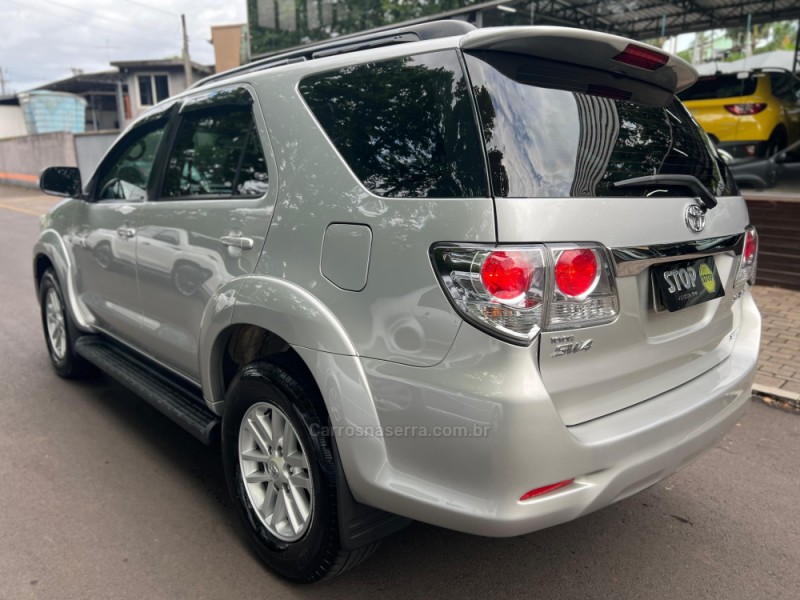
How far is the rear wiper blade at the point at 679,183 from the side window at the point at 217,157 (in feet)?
4.44

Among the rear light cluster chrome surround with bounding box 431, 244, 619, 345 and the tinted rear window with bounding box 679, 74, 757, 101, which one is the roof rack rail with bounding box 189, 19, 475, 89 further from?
the tinted rear window with bounding box 679, 74, 757, 101

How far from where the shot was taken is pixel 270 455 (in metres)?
2.45

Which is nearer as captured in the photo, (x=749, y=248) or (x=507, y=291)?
(x=507, y=291)

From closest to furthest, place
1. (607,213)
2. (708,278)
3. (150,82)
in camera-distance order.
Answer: (607,213) < (708,278) < (150,82)

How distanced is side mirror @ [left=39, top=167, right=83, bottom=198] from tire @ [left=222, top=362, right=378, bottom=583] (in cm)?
250

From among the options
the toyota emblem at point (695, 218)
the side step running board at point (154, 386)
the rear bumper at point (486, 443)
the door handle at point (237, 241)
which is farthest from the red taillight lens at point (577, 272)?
the side step running board at point (154, 386)

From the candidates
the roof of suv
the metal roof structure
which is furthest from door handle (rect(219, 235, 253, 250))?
the metal roof structure

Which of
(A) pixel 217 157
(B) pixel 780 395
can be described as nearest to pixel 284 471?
(A) pixel 217 157

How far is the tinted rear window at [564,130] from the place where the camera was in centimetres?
185

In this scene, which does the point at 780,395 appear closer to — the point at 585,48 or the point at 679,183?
the point at 679,183

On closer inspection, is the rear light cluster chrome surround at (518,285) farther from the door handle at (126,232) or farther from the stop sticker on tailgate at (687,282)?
the door handle at (126,232)

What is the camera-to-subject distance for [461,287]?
180 cm

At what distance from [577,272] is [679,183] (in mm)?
629

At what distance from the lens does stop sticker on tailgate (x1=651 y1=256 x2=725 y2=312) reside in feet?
6.80
